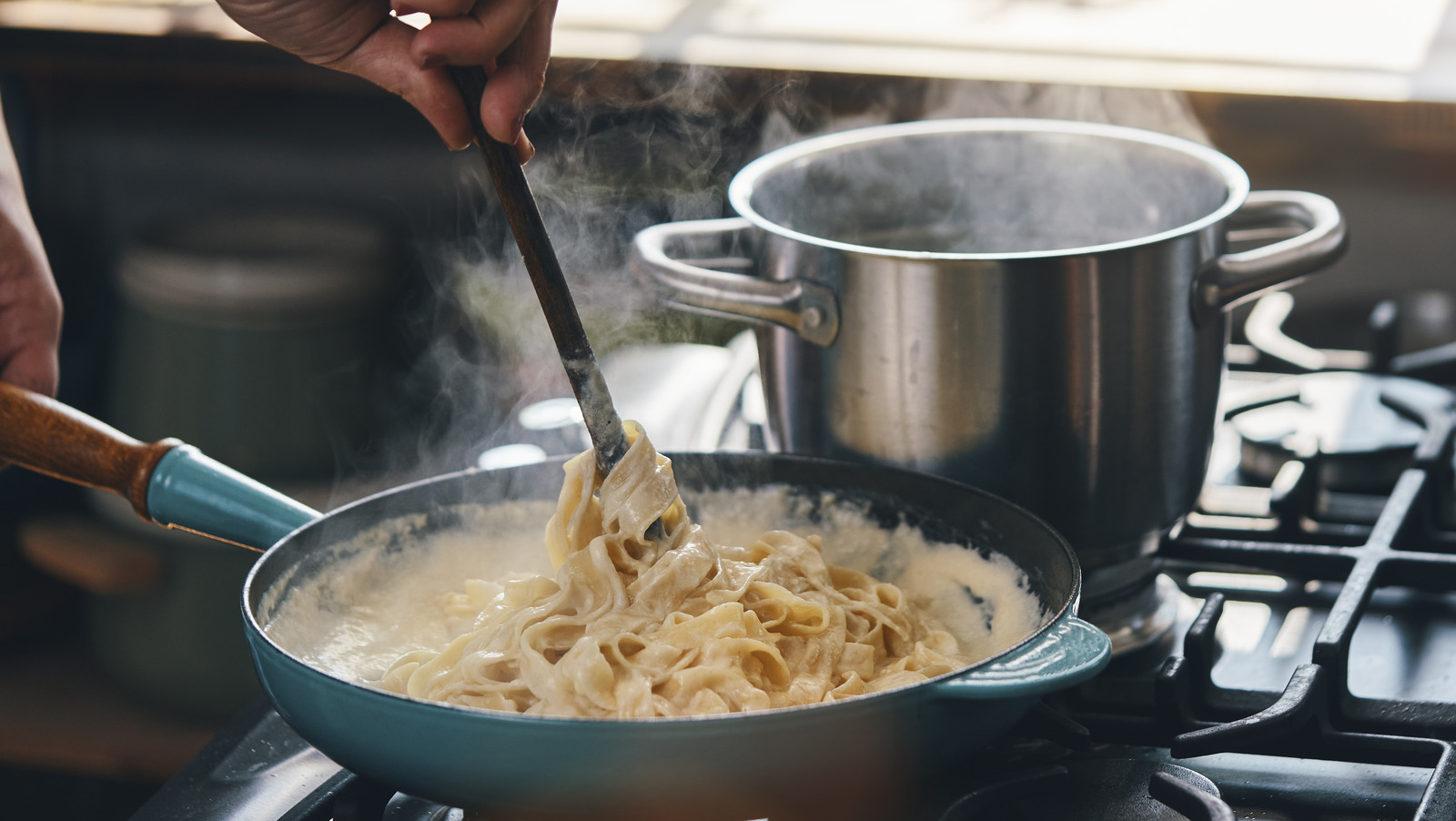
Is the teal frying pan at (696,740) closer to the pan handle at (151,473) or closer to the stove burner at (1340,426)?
the pan handle at (151,473)

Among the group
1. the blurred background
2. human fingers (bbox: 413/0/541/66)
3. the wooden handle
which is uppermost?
human fingers (bbox: 413/0/541/66)

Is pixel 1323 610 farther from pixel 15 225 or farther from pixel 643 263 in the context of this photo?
pixel 15 225

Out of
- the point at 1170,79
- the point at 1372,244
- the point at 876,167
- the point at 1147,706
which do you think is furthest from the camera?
the point at 1372,244

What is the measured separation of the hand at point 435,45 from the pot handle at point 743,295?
0.52 ft

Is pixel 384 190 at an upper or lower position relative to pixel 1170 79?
lower

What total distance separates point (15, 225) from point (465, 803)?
84cm

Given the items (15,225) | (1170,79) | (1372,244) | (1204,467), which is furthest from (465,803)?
(1372,244)

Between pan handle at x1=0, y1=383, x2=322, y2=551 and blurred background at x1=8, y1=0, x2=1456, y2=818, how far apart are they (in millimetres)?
736

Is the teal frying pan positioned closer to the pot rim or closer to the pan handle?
the pan handle

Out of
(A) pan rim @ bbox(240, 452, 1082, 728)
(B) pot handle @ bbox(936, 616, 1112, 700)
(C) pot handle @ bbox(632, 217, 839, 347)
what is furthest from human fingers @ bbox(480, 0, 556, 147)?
(B) pot handle @ bbox(936, 616, 1112, 700)

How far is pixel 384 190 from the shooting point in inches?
119

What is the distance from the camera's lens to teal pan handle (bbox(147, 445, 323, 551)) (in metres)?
0.95

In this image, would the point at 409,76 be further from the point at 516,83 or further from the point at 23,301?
the point at 23,301

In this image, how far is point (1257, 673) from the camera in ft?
3.25
